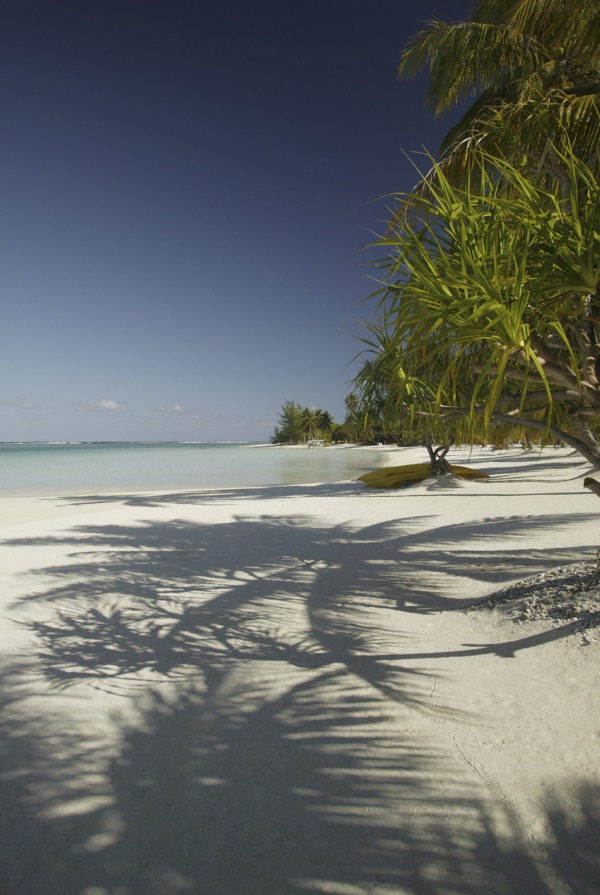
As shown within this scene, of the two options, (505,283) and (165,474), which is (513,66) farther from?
(165,474)

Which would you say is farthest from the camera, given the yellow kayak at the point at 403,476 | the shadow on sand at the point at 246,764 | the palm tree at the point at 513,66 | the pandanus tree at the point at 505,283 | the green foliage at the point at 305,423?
the green foliage at the point at 305,423

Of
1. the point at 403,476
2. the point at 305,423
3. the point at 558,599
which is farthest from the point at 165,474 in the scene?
the point at 305,423

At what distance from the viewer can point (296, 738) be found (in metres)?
2.35

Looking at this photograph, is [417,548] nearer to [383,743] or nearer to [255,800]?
[383,743]

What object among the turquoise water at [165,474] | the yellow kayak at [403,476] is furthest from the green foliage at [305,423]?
the yellow kayak at [403,476]

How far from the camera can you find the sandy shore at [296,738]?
1646mm

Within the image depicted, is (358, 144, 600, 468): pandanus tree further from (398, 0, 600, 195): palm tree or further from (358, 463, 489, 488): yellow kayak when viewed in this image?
(358, 463, 489, 488): yellow kayak

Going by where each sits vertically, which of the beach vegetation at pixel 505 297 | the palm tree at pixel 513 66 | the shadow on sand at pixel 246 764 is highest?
the palm tree at pixel 513 66

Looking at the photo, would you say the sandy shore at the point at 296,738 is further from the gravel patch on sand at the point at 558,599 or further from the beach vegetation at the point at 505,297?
the beach vegetation at the point at 505,297

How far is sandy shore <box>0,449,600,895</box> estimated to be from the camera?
1.65 metres

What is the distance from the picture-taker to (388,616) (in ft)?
12.8

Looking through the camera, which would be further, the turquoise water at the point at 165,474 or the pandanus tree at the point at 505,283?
the turquoise water at the point at 165,474

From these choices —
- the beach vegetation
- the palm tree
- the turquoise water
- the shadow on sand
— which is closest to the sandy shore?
the shadow on sand

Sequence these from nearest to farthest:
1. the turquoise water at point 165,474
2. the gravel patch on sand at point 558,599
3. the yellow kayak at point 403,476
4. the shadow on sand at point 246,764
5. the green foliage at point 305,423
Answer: the shadow on sand at point 246,764 → the gravel patch on sand at point 558,599 → the yellow kayak at point 403,476 → the turquoise water at point 165,474 → the green foliage at point 305,423
